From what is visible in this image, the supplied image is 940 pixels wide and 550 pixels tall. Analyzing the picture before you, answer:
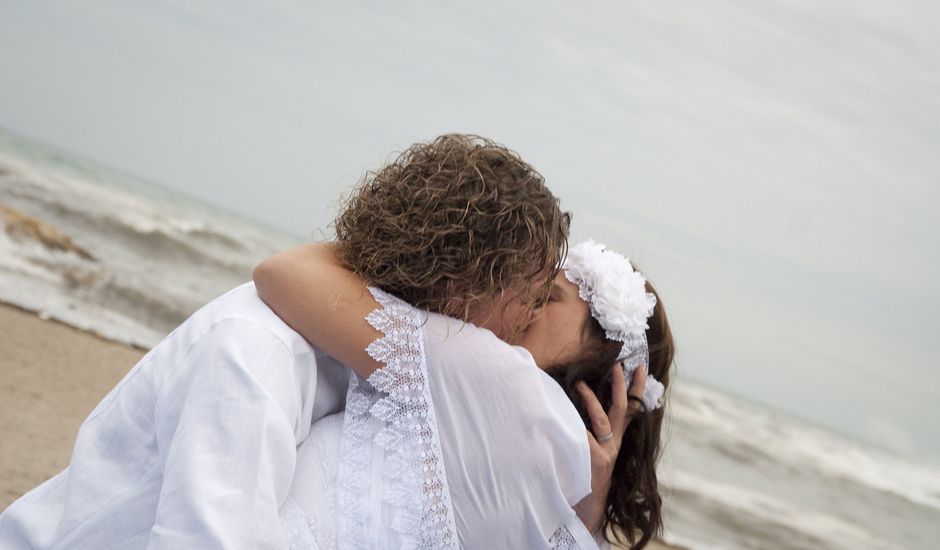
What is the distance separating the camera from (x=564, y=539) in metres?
2.38

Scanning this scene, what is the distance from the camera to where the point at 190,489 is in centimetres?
188

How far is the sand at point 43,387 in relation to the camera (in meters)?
5.20

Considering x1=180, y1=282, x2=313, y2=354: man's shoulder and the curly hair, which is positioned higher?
the curly hair

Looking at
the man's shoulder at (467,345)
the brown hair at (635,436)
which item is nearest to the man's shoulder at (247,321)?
the man's shoulder at (467,345)

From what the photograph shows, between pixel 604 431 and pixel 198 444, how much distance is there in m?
1.11

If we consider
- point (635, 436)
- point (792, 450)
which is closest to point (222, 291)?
point (635, 436)

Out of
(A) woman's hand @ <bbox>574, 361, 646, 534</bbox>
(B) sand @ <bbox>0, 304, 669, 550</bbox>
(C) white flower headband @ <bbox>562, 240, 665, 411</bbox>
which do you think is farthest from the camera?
(B) sand @ <bbox>0, 304, 669, 550</bbox>

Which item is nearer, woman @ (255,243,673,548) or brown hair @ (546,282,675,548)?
woman @ (255,243,673,548)

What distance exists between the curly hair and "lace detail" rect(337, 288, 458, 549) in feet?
0.37

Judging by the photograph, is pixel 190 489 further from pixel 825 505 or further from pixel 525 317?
pixel 825 505

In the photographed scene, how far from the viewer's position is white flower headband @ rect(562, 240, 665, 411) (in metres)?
2.68

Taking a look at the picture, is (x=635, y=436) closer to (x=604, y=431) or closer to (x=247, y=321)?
(x=604, y=431)

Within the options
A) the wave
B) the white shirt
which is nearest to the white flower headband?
the white shirt

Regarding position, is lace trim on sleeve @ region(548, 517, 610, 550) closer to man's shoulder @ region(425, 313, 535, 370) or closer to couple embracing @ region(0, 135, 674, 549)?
couple embracing @ region(0, 135, 674, 549)
